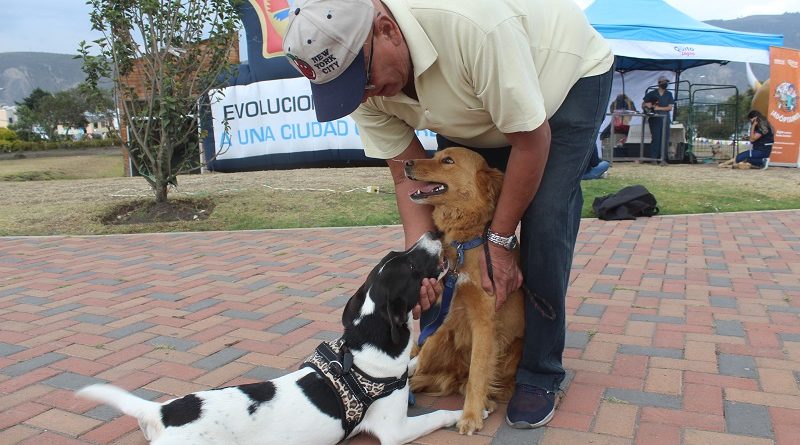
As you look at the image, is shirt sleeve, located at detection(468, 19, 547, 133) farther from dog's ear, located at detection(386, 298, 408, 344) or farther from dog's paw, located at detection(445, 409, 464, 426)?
dog's paw, located at detection(445, 409, 464, 426)

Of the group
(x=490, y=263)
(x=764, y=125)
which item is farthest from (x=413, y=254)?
(x=764, y=125)

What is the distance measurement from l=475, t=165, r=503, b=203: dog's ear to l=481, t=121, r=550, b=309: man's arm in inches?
5.6

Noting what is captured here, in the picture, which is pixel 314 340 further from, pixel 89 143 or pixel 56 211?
pixel 89 143

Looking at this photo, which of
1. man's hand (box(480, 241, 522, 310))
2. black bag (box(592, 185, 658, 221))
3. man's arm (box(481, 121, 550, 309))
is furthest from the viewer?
black bag (box(592, 185, 658, 221))

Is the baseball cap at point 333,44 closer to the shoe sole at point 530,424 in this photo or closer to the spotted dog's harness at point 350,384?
the spotted dog's harness at point 350,384

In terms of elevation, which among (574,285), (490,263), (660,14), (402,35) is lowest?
(574,285)

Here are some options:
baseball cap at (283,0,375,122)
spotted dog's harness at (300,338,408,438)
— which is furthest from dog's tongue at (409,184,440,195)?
spotted dog's harness at (300,338,408,438)

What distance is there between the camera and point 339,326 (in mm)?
3746

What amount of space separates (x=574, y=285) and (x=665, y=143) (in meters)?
10.6

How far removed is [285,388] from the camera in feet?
7.54

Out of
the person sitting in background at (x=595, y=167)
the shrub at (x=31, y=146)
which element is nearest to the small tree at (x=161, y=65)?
the person sitting in background at (x=595, y=167)

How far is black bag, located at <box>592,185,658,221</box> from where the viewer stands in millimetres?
7086

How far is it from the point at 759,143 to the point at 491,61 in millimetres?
12786

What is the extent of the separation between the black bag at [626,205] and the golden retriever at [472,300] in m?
4.83
